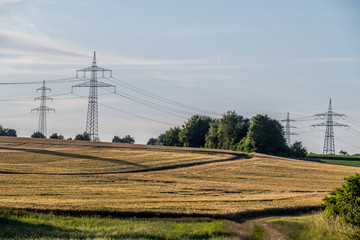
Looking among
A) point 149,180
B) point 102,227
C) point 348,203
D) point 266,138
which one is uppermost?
point 266,138

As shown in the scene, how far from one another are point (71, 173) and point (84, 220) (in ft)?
115

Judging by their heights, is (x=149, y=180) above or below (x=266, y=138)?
below

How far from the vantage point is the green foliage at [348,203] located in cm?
2980

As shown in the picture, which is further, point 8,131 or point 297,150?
point 8,131

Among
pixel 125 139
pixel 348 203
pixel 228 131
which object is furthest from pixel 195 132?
pixel 348 203

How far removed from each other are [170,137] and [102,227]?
136 meters

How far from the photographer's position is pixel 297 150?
409ft

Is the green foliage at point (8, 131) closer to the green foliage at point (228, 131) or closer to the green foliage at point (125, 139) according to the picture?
the green foliage at point (125, 139)

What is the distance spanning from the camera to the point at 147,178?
6162 cm

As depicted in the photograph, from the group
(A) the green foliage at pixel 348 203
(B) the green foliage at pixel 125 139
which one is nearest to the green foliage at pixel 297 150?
(B) the green foliage at pixel 125 139

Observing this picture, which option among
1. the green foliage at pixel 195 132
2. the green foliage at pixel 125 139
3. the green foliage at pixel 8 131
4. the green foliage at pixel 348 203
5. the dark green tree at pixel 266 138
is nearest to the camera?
the green foliage at pixel 348 203

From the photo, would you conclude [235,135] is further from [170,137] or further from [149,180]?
[149,180]

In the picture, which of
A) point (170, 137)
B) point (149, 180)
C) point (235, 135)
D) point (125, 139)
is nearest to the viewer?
point (149, 180)

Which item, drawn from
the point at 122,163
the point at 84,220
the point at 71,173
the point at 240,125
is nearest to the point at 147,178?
the point at 71,173
